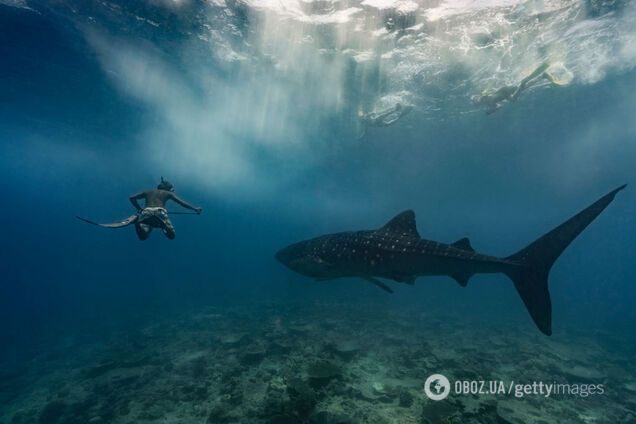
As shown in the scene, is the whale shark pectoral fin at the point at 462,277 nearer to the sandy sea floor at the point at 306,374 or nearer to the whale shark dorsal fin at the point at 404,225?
the whale shark dorsal fin at the point at 404,225

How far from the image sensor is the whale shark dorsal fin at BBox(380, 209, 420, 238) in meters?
7.06

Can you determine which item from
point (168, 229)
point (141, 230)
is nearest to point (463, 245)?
point (168, 229)

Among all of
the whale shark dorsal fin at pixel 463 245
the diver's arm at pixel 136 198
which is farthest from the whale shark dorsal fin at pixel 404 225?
the diver's arm at pixel 136 198

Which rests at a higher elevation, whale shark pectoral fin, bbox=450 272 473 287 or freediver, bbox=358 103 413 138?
freediver, bbox=358 103 413 138

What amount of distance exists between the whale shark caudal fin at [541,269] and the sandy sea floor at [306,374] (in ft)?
13.0

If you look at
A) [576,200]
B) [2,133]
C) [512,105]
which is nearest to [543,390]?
[512,105]

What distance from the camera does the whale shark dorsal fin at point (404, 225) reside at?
23.2 ft

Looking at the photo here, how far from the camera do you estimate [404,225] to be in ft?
23.5

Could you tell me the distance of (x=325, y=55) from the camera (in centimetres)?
1775

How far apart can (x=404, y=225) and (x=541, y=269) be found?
2792 mm

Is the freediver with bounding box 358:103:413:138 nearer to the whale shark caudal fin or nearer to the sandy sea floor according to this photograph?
the sandy sea floor

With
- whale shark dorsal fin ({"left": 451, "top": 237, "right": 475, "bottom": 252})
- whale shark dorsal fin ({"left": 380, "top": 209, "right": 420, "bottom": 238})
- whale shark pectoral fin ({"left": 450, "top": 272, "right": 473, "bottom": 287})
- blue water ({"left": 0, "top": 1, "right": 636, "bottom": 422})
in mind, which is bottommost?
whale shark pectoral fin ({"left": 450, "top": 272, "right": 473, "bottom": 287})

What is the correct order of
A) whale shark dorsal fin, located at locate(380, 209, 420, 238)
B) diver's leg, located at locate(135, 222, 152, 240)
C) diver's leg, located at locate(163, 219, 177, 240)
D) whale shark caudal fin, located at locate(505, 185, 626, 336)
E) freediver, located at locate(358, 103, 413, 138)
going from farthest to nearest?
freediver, located at locate(358, 103, 413, 138) < diver's leg, located at locate(163, 219, 177, 240) < diver's leg, located at locate(135, 222, 152, 240) < whale shark dorsal fin, located at locate(380, 209, 420, 238) < whale shark caudal fin, located at locate(505, 185, 626, 336)

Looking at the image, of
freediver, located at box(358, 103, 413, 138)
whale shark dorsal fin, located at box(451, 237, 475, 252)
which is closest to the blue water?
freediver, located at box(358, 103, 413, 138)
